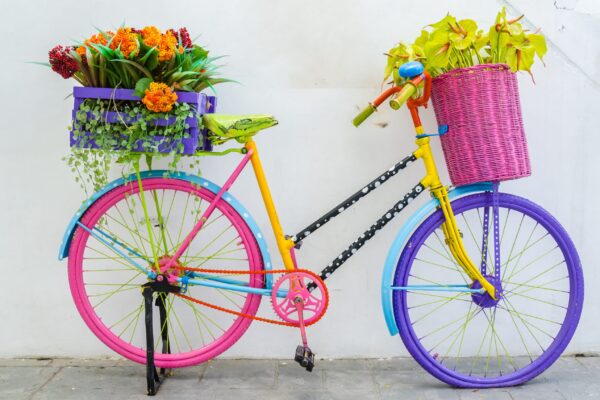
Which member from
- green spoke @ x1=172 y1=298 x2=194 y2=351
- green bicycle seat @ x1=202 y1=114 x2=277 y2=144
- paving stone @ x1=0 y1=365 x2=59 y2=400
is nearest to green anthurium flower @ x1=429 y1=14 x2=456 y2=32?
green bicycle seat @ x1=202 y1=114 x2=277 y2=144

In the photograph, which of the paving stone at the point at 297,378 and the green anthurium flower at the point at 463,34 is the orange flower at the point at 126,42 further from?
the paving stone at the point at 297,378

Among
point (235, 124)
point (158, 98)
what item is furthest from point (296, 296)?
point (158, 98)

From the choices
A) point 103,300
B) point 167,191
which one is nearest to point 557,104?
point 167,191

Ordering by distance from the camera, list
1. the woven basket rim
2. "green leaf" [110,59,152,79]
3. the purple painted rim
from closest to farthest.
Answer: "green leaf" [110,59,152,79] → the woven basket rim → the purple painted rim

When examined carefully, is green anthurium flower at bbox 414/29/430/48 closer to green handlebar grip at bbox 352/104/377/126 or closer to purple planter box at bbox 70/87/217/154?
green handlebar grip at bbox 352/104/377/126

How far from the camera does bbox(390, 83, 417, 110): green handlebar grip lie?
338cm

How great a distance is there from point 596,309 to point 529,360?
491 mm

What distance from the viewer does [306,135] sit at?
4.18m

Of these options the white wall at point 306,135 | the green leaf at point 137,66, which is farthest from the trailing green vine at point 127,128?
the white wall at point 306,135

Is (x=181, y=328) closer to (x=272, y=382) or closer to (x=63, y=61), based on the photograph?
(x=272, y=382)

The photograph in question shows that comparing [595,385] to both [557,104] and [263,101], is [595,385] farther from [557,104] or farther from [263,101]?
[263,101]

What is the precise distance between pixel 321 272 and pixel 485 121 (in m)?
1.13

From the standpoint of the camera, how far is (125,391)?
388cm

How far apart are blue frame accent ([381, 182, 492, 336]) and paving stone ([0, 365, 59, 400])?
186 cm
